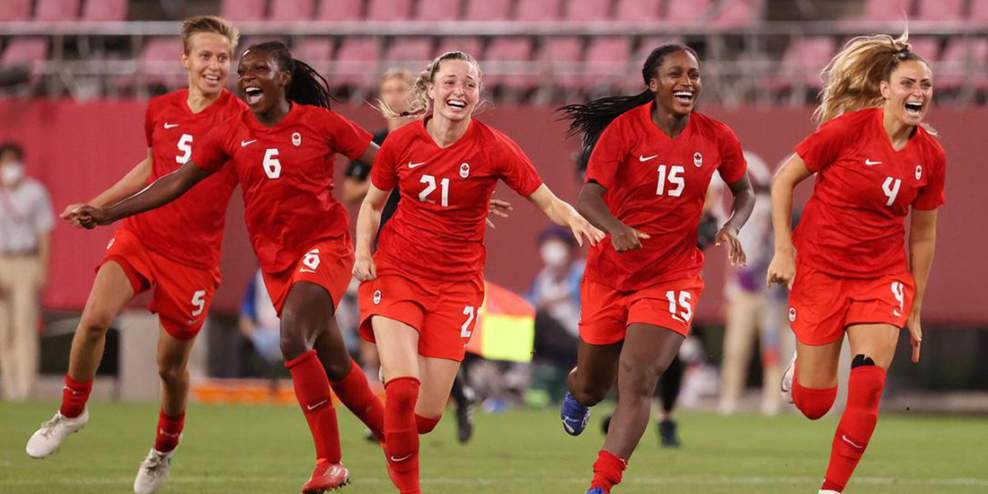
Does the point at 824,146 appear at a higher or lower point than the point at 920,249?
higher

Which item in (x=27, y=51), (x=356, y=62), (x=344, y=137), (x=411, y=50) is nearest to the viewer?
(x=344, y=137)

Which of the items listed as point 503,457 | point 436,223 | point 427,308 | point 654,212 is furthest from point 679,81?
point 503,457

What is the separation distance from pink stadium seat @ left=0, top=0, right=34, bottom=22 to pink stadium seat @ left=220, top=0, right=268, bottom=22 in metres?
2.48

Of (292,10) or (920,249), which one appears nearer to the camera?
(920,249)

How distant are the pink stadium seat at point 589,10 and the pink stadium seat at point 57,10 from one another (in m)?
6.29

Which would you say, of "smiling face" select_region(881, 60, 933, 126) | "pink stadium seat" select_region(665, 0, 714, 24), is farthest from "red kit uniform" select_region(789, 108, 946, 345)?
"pink stadium seat" select_region(665, 0, 714, 24)

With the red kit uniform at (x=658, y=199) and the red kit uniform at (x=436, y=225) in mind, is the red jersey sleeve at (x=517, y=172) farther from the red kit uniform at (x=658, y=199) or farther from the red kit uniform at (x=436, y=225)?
the red kit uniform at (x=658, y=199)

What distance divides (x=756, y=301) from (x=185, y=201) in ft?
32.2

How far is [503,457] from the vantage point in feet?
38.4

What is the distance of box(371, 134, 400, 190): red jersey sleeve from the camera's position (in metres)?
8.16

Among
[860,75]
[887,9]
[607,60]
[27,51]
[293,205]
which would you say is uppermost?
[887,9]

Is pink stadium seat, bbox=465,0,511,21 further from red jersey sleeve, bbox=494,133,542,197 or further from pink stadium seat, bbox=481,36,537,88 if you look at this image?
red jersey sleeve, bbox=494,133,542,197

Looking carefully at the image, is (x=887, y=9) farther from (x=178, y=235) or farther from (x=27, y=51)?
(x=178, y=235)

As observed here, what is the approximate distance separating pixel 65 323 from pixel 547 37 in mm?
6849
